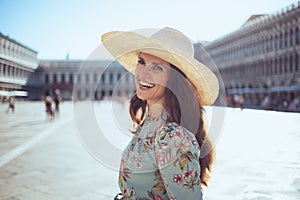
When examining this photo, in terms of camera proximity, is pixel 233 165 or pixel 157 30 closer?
pixel 157 30

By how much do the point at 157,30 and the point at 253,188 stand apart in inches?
124

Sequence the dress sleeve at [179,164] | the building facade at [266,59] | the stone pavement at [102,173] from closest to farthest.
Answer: the dress sleeve at [179,164] < the stone pavement at [102,173] < the building facade at [266,59]

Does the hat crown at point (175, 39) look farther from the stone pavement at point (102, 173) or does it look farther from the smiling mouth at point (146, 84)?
the stone pavement at point (102, 173)

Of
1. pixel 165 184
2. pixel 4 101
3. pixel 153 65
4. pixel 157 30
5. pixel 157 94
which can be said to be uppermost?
pixel 157 30

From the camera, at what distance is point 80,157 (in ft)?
20.8

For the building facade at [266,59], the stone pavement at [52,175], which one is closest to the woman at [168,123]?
the stone pavement at [52,175]

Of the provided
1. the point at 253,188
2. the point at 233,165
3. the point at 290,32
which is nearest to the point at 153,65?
the point at 253,188

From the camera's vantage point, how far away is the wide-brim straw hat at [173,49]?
137 cm

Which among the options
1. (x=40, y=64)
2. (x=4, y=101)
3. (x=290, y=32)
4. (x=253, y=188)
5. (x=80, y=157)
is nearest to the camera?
(x=253, y=188)

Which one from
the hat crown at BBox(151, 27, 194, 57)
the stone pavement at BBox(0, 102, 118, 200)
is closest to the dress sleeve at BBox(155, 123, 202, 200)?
the hat crown at BBox(151, 27, 194, 57)

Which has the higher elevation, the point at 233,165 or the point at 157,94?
the point at 157,94

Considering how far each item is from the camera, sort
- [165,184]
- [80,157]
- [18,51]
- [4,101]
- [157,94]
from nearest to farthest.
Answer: [165,184] → [157,94] → [80,157] → [4,101] → [18,51]

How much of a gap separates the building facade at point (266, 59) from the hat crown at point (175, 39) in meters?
25.7

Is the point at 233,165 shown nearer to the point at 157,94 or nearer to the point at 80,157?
the point at 80,157
